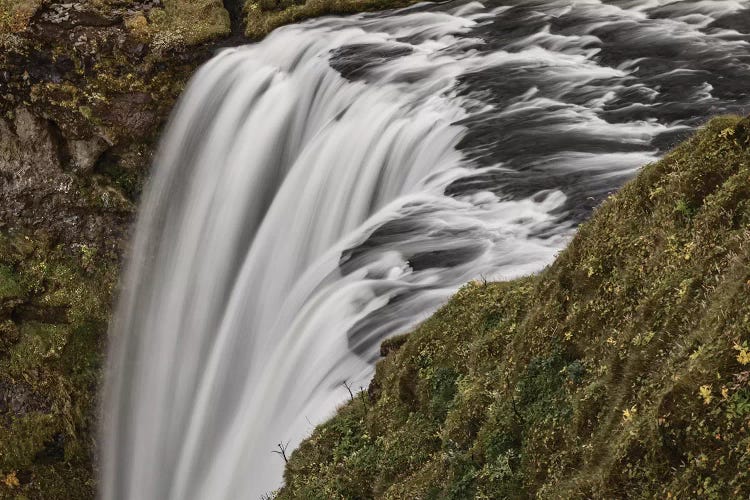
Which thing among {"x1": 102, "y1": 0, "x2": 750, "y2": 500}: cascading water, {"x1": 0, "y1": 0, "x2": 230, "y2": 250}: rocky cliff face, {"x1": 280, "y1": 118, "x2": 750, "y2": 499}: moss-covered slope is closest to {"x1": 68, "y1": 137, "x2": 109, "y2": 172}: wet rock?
{"x1": 0, "y1": 0, "x2": 230, "y2": 250}: rocky cliff face

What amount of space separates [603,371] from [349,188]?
926cm

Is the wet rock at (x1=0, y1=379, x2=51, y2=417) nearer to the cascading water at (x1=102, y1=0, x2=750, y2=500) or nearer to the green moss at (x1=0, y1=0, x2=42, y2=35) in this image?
the cascading water at (x1=102, y1=0, x2=750, y2=500)

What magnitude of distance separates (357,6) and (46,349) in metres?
12.6

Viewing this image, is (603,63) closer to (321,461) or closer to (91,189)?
(321,461)

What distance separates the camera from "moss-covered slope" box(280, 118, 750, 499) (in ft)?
12.9

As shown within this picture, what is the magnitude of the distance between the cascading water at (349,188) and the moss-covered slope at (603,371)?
2151 millimetres

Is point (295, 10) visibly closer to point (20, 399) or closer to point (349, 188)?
point (349, 188)

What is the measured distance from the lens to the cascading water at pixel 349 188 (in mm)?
10930

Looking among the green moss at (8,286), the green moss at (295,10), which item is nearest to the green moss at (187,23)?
the green moss at (295,10)

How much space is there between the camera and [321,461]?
27.4ft

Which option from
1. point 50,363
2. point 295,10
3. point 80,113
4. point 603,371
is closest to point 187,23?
point 295,10

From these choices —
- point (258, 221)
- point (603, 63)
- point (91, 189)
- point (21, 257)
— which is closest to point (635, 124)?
point (603, 63)

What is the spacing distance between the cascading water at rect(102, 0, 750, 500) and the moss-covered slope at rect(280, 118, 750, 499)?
7.06 ft

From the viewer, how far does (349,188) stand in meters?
14.0
